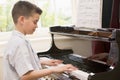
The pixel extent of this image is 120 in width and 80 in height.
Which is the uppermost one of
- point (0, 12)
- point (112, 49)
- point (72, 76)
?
point (0, 12)

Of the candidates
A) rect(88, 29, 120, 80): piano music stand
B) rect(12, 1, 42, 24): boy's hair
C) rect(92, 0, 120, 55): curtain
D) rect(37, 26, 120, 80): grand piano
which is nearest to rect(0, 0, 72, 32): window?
rect(37, 26, 120, 80): grand piano

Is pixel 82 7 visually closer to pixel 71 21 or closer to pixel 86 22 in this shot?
pixel 86 22

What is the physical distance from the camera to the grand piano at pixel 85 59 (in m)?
1.54

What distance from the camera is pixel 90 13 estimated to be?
8.45ft

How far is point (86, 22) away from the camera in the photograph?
8.66 feet

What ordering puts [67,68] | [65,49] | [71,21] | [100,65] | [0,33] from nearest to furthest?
[67,68] → [100,65] → [65,49] → [0,33] → [71,21]

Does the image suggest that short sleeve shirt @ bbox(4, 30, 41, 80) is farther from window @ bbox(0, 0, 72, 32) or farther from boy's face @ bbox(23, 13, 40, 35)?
window @ bbox(0, 0, 72, 32)

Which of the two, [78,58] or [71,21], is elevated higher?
[71,21]

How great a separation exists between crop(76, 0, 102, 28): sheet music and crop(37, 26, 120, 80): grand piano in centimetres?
36

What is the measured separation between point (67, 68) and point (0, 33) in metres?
1.47

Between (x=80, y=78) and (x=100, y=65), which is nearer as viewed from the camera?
(x=80, y=78)

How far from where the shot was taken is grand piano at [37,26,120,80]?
1.54 metres

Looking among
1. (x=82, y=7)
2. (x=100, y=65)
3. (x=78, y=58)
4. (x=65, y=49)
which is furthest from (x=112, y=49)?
(x=82, y=7)

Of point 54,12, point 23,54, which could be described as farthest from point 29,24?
point 54,12
